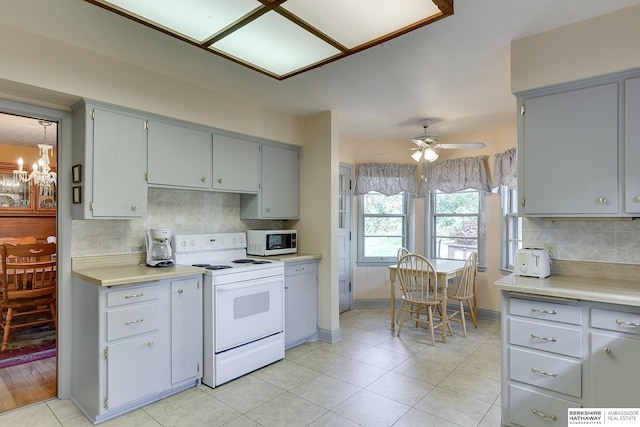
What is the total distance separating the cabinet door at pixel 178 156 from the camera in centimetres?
284

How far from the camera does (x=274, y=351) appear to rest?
323cm

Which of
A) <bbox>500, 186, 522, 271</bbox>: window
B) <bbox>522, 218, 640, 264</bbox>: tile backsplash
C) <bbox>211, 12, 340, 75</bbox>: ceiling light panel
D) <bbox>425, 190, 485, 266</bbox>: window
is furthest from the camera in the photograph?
<bbox>425, 190, 485, 266</bbox>: window

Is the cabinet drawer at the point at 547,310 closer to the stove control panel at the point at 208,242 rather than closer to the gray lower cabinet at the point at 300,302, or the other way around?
the gray lower cabinet at the point at 300,302

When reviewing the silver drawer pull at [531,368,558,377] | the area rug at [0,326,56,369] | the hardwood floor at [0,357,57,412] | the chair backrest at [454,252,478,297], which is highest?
the chair backrest at [454,252,478,297]

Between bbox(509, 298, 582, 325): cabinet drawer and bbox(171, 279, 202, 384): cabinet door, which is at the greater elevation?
bbox(509, 298, 582, 325): cabinet drawer

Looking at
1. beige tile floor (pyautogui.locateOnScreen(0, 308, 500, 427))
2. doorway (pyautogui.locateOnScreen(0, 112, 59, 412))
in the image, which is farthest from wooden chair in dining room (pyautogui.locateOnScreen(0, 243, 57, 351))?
beige tile floor (pyautogui.locateOnScreen(0, 308, 500, 427))

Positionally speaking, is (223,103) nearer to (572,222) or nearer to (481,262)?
(572,222)

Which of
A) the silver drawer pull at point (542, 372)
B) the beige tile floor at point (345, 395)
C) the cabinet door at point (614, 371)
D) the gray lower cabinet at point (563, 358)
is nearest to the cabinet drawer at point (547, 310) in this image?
the gray lower cabinet at point (563, 358)

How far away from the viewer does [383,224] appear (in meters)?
5.43

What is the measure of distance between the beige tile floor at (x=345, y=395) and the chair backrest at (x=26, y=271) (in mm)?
1483

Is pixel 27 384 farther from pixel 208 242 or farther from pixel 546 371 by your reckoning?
pixel 546 371

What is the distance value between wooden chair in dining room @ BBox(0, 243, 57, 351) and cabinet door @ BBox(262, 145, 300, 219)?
7.13ft

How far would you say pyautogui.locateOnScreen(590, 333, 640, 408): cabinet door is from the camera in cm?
179

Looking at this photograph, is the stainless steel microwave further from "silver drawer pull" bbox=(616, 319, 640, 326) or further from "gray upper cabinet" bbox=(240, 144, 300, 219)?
"silver drawer pull" bbox=(616, 319, 640, 326)
